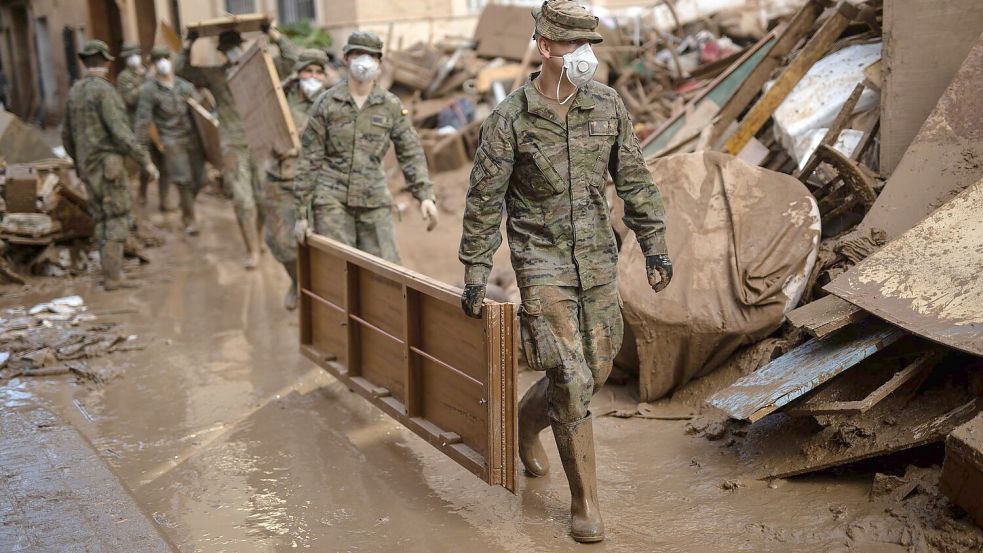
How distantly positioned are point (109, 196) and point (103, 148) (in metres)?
0.44

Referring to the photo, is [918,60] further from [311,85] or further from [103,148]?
[103,148]

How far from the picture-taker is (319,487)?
16.2ft

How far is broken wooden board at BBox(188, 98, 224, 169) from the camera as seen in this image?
12.0 metres

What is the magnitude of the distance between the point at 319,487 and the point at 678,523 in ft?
5.81

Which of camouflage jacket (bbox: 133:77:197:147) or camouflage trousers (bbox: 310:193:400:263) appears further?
camouflage jacket (bbox: 133:77:197:147)

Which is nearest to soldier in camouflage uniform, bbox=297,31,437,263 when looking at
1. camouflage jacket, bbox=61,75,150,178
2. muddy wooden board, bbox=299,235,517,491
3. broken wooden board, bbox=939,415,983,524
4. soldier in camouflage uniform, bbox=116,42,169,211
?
muddy wooden board, bbox=299,235,517,491

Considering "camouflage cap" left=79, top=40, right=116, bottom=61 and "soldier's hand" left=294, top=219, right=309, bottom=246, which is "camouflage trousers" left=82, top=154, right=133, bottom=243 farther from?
"soldier's hand" left=294, top=219, right=309, bottom=246

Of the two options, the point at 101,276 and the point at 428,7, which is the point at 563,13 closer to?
the point at 101,276

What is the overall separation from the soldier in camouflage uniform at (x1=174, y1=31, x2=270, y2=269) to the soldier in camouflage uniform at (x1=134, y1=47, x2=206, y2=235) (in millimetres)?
1559

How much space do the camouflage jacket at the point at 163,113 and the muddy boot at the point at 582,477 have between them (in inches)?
356

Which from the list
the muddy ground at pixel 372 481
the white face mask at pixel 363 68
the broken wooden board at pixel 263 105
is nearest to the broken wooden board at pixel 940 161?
the muddy ground at pixel 372 481

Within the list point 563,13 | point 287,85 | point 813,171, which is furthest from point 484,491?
point 287,85

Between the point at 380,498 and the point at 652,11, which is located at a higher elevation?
the point at 652,11

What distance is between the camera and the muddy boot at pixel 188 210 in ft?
39.8
